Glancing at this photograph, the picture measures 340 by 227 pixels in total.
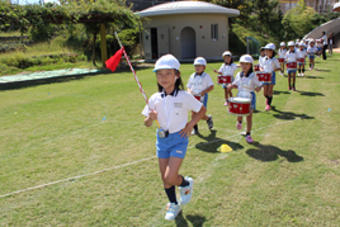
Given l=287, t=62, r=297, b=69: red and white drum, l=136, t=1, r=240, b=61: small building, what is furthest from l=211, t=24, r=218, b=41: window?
l=287, t=62, r=297, b=69: red and white drum

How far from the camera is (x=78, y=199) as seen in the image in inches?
165

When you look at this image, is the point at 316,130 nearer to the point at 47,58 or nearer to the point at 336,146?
the point at 336,146

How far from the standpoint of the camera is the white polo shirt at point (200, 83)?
635 centimetres

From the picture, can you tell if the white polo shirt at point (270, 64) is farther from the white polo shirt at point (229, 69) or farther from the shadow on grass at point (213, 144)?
the shadow on grass at point (213, 144)

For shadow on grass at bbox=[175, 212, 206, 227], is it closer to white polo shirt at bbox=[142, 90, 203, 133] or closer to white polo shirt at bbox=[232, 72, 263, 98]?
white polo shirt at bbox=[142, 90, 203, 133]

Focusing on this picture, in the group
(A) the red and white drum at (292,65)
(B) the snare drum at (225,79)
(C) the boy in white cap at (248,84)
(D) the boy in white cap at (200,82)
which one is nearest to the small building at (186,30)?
(A) the red and white drum at (292,65)

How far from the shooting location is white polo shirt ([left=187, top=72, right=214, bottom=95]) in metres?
6.35

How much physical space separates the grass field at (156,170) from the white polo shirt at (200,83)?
42.2 inches

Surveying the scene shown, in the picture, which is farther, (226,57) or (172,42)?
(172,42)

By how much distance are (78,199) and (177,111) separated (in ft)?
6.68

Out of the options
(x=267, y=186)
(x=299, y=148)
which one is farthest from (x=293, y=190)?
(x=299, y=148)

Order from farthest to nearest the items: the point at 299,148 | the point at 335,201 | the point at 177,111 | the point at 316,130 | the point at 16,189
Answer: the point at 316,130 → the point at 299,148 → the point at 16,189 → the point at 335,201 → the point at 177,111

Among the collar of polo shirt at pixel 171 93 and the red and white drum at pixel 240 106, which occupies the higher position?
the collar of polo shirt at pixel 171 93

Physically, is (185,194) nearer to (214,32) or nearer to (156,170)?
(156,170)
